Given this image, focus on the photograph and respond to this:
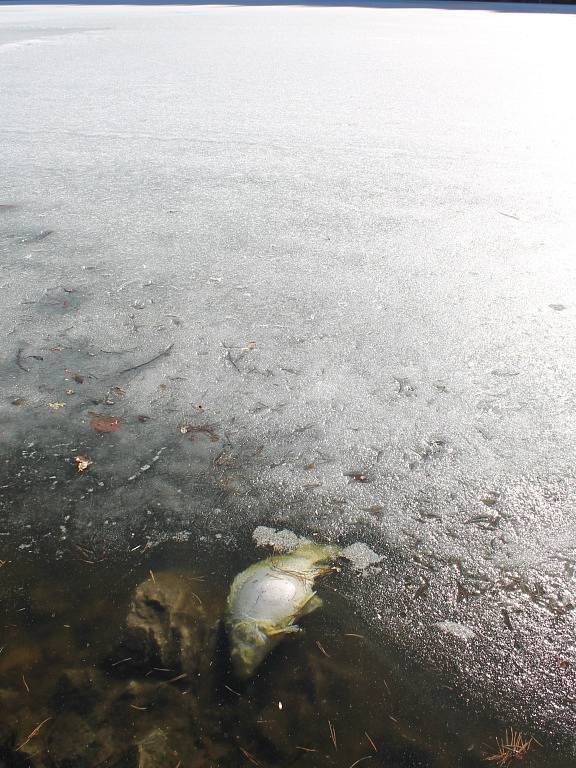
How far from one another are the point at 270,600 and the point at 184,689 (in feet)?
0.70

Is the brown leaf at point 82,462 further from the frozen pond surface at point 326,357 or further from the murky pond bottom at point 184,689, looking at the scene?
the murky pond bottom at point 184,689

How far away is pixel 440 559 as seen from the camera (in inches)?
47.9

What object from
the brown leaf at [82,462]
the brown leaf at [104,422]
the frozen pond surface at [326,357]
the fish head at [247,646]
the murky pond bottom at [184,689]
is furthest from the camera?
the brown leaf at [104,422]

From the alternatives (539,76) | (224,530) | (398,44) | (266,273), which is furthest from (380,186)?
(398,44)

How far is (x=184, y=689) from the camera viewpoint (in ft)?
3.36

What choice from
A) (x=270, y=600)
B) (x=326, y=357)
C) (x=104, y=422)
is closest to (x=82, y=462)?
(x=104, y=422)

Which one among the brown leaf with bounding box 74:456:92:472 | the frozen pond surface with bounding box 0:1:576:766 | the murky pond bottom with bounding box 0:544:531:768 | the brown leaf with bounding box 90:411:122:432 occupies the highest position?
the frozen pond surface with bounding box 0:1:576:766

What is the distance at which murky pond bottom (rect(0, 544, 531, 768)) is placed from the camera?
3.12ft

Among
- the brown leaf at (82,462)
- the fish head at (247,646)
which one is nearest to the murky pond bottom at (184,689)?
the fish head at (247,646)

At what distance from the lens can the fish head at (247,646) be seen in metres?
1.06

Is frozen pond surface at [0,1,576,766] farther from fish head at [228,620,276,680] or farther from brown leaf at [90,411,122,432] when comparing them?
fish head at [228,620,276,680]

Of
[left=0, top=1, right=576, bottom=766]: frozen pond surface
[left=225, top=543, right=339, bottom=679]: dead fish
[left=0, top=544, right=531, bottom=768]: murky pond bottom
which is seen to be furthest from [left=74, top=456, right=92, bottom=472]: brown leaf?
[left=225, top=543, right=339, bottom=679]: dead fish

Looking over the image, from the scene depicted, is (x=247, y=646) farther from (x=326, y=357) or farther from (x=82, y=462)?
(x=326, y=357)

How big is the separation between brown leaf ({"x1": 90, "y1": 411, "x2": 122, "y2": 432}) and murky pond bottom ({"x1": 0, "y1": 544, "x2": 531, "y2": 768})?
16.3 inches
